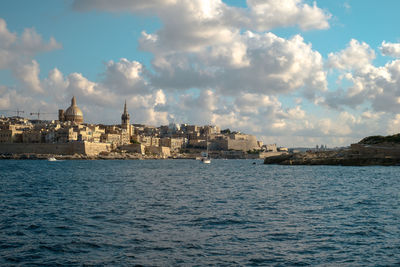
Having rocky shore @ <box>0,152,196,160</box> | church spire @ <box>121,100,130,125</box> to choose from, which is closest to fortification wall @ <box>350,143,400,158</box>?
rocky shore @ <box>0,152,196,160</box>

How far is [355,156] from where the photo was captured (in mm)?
54938

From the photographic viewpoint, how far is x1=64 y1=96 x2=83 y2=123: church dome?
434 feet

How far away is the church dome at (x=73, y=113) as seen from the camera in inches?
5212

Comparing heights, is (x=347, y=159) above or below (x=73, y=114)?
below

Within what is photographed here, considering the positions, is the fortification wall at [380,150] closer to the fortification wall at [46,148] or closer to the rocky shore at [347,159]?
the rocky shore at [347,159]

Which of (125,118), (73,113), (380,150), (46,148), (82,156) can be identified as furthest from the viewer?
(125,118)

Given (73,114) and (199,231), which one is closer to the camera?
(199,231)

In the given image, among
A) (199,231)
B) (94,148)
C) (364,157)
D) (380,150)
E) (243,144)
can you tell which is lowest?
(199,231)

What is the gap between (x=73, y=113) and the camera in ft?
436

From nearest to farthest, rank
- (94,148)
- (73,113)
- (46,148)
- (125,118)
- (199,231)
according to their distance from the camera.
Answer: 1. (199,231)
2. (46,148)
3. (94,148)
4. (73,113)
5. (125,118)

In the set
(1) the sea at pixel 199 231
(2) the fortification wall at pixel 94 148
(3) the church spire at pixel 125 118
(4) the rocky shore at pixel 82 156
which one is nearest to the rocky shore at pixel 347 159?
(1) the sea at pixel 199 231

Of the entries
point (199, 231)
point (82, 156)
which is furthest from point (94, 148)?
point (199, 231)

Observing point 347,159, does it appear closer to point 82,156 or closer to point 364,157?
point 364,157

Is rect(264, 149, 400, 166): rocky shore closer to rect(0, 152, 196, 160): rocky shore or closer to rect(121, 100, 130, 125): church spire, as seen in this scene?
rect(0, 152, 196, 160): rocky shore
